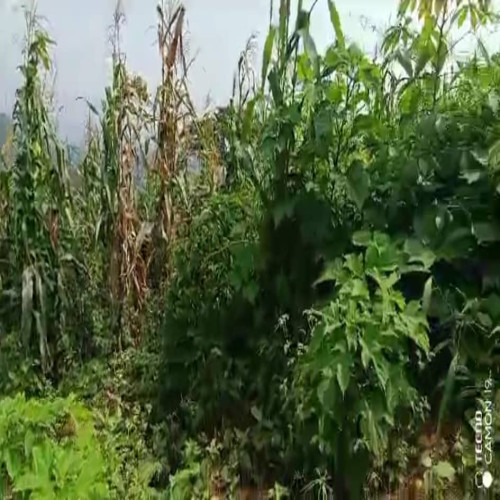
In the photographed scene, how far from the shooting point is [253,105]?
2555 mm

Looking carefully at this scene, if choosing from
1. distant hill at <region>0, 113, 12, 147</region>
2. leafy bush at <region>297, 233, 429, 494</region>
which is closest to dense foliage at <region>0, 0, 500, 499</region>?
leafy bush at <region>297, 233, 429, 494</region>

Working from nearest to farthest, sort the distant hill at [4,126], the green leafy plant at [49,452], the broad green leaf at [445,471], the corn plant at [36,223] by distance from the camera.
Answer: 1. the broad green leaf at [445,471]
2. the green leafy plant at [49,452]
3. the corn plant at [36,223]
4. the distant hill at [4,126]

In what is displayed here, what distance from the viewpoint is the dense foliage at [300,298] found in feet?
6.98

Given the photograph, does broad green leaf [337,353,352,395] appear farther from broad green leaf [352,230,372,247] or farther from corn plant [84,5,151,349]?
corn plant [84,5,151,349]

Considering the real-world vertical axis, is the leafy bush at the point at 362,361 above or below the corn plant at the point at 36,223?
below

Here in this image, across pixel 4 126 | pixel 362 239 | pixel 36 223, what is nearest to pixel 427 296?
pixel 362 239

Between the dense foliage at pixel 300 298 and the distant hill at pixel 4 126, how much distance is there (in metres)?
0.37

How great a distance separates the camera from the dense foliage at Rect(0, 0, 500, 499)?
2127 millimetres

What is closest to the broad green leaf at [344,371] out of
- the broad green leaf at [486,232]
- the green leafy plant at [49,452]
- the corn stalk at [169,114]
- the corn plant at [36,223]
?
the broad green leaf at [486,232]

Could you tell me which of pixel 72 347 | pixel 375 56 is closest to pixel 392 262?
pixel 375 56

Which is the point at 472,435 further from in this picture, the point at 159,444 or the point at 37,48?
the point at 37,48

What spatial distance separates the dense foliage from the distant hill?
373 mm

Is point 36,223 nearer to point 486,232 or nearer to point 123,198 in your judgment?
point 123,198

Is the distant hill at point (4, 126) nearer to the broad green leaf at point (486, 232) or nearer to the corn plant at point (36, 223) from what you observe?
the corn plant at point (36, 223)
